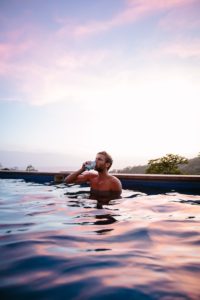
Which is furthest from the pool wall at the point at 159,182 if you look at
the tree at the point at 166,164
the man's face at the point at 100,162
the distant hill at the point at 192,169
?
the distant hill at the point at 192,169

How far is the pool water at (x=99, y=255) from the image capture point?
157cm

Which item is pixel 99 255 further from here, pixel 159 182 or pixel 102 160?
pixel 159 182

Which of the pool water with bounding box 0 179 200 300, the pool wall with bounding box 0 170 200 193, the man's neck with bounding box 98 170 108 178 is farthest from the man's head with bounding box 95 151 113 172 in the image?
the pool water with bounding box 0 179 200 300

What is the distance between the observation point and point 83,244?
94.4 inches

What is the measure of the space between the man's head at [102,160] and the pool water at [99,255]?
1.93m

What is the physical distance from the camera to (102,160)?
5688mm

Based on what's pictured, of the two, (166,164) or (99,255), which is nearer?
(99,255)

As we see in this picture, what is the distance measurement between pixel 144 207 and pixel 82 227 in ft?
5.82

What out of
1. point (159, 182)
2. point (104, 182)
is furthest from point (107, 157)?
point (159, 182)

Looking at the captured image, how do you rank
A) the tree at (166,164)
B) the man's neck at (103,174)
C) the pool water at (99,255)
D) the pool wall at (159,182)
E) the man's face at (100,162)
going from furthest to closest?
the tree at (166,164) → the pool wall at (159,182) → the man's neck at (103,174) → the man's face at (100,162) → the pool water at (99,255)

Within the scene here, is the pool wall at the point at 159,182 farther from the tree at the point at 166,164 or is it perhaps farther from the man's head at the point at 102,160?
the tree at the point at 166,164

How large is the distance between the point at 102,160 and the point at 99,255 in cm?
364

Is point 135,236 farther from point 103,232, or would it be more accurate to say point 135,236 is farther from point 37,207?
point 37,207

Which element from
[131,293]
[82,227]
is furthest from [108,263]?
[82,227]
